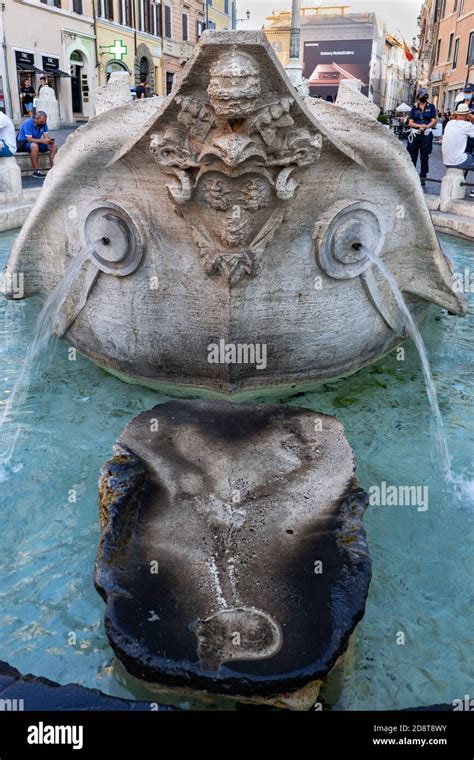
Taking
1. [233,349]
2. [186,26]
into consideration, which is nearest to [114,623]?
[233,349]

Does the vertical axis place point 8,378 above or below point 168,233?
below

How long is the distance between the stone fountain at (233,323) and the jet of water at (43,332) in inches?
1.4

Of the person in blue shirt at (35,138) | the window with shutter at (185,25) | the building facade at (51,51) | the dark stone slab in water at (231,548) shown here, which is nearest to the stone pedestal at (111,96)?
the dark stone slab in water at (231,548)

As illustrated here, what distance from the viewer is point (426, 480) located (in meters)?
2.77

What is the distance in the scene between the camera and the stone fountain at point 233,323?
1.80 metres

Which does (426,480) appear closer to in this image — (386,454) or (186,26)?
(386,454)

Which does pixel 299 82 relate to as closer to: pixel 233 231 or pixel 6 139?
pixel 233 231

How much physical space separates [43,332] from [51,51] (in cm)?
2737

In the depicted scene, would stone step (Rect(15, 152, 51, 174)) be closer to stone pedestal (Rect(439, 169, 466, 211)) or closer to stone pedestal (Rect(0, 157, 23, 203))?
stone pedestal (Rect(0, 157, 23, 203))

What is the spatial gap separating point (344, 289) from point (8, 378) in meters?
1.86

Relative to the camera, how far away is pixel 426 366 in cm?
376

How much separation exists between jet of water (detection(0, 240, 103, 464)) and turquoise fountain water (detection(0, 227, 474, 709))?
1.5 inches

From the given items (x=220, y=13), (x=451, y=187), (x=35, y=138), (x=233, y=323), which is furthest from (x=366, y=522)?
(x=220, y=13)
